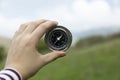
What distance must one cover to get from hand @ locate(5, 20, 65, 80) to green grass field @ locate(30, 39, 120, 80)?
38.6ft

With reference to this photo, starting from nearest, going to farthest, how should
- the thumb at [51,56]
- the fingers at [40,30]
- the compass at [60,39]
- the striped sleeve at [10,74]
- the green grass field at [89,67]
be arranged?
the striped sleeve at [10,74]
the fingers at [40,30]
the thumb at [51,56]
the compass at [60,39]
the green grass field at [89,67]

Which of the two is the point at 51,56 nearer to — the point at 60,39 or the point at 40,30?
the point at 40,30

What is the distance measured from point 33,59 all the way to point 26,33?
0.44 feet

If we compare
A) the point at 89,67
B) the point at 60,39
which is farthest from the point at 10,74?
the point at 89,67

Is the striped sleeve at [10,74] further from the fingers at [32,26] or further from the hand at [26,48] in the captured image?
the fingers at [32,26]

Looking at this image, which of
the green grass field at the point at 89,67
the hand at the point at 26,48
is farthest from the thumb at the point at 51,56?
the green grass field at the point at 89,67

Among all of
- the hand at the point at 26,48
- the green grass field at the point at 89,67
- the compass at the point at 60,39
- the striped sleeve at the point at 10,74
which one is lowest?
the striped sleeve at the point at 10,74

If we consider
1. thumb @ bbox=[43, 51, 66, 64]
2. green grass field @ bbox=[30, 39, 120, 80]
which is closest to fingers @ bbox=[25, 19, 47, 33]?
thumb @ bbox=[43, 51, 66, 64]

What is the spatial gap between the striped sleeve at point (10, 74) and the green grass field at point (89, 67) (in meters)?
11.9

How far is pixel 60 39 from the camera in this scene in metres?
2.77

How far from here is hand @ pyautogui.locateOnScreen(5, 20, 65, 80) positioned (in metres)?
2.35

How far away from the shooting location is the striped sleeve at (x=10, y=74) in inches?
87.7

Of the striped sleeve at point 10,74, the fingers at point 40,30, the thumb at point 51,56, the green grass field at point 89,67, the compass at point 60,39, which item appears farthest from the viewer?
the green grass field at point 89,67

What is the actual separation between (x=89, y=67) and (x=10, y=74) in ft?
46.7
